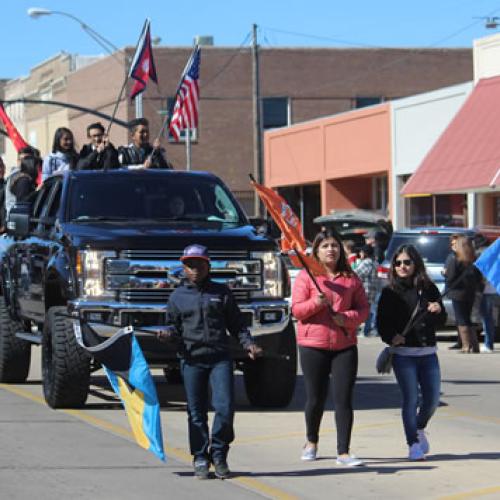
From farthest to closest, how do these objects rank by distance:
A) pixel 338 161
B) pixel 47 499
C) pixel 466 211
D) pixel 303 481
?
pixel 338 161 → pixel 466 211 → pixel 303 481 → pixel 47 499

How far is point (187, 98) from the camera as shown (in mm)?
27062

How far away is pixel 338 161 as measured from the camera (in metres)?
45.3

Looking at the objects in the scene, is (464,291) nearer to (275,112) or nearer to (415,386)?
(415,386)

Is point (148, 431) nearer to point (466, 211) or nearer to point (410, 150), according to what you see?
point (466, 211)

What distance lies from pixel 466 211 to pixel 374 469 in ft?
91.4

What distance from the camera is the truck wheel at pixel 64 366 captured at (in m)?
12.8

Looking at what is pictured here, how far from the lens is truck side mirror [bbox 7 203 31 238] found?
14.4 metres

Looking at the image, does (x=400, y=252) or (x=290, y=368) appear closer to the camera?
(x=400, y=252)

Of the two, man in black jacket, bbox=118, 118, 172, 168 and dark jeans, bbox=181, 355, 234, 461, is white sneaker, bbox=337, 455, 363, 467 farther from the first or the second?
man in black jacket, bbox=118, 118, 172, 168

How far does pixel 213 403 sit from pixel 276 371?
3.87 m

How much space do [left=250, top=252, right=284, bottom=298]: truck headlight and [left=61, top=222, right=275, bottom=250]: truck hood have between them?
85 millimetres

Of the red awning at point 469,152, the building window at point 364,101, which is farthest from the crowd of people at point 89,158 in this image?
the building window at point 364,101

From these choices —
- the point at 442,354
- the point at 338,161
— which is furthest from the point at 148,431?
the point at 338,161

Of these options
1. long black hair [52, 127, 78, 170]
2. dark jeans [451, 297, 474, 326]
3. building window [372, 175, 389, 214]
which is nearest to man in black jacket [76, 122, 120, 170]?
long black hair [52, 127, 78, 170]
